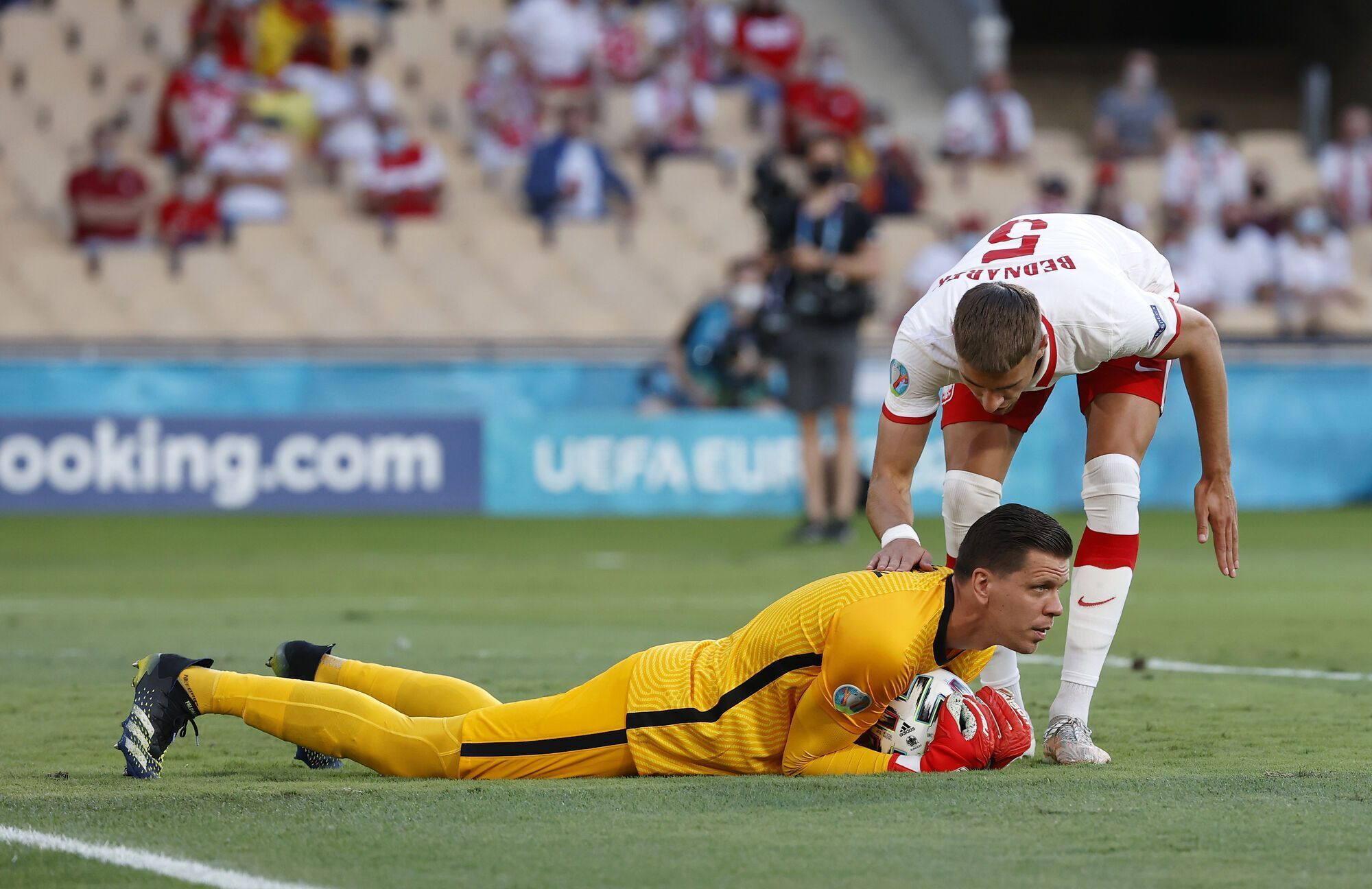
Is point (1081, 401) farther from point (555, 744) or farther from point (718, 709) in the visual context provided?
point (555, 744)

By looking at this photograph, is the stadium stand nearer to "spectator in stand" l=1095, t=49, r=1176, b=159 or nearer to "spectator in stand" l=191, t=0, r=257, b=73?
"spectator in stand" l=1095, t=49, r=1176, b=159

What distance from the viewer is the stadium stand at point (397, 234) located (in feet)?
55.9

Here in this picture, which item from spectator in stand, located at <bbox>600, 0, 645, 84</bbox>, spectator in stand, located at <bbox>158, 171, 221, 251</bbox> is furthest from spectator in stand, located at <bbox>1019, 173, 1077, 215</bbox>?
spectator in stand, located at <bbox>158, 171, 221, 251</bbox>

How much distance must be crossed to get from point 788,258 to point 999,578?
8278mm

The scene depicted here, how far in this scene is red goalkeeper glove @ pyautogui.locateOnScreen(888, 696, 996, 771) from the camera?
4.64 m

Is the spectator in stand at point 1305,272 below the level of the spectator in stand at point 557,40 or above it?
below

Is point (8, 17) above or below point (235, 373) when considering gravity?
above

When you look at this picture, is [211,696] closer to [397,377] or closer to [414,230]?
[397,377]

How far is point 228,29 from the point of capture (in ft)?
61.4

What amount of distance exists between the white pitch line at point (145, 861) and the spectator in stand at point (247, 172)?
14.4 m

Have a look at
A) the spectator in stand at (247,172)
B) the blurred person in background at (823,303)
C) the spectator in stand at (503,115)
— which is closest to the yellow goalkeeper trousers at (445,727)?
the blurred person in background at (823,303)

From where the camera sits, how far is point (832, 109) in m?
19.6

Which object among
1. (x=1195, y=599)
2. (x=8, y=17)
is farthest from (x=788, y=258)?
(x=8, y=17)

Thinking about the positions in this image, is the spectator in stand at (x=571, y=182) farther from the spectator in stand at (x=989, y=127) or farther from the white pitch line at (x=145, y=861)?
the white pitch line at (x=145, y=861)
